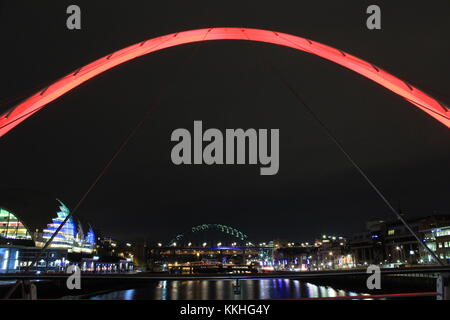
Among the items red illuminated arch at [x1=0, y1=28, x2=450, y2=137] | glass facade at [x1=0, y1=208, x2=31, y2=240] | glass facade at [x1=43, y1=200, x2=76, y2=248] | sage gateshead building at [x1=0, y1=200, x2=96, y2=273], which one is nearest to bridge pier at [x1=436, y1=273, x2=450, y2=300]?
red illuminated arch at [x1=0, y1=28, x2=450, y2=137]

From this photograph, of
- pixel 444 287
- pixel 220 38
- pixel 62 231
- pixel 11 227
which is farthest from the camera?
pixel 62 231

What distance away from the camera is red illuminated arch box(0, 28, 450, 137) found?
903cm

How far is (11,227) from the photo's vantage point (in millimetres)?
72875

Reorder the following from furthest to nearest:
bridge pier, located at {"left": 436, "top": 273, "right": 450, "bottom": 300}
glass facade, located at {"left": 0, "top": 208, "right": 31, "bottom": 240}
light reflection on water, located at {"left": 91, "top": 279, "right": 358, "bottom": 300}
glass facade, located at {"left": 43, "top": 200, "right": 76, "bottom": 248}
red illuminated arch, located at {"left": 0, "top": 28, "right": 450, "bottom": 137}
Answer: glass facade, located at {"left": 43, "top": 200, "right": 76, "bottom": 248}, glass facade, located at {"left": 0, "top": 208, "right": 31, "bottom": 240}, light reflection on water, located at {"left": 91, "top": 279, "right": 358, "bottom": 300}, red illuminated arch, located at {"left": 0, "top": 28, "right": 450, "bottom": 137}, bridge pier, located at {"left": 436, "top": 273, "right": 450, "bottom": 300}

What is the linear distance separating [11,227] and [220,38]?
7455 centimetres

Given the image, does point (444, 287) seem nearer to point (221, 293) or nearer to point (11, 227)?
point (221, 293)

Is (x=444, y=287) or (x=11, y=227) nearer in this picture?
(x=444, y=287)

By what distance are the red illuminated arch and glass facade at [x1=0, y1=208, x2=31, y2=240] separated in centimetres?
7134

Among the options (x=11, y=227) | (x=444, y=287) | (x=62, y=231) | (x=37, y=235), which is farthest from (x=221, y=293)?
(x=444, y=287)

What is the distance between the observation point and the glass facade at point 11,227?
7169 cm

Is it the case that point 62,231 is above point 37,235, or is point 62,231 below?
Result: above

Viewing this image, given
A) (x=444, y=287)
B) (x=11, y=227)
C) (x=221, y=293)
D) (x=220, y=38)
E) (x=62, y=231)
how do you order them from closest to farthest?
(x=444, y=287) < (x=220, y=38) < (x=221, y=293) < (x=11, y=227) < (x=62, y=231)

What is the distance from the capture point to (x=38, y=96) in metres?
9.15

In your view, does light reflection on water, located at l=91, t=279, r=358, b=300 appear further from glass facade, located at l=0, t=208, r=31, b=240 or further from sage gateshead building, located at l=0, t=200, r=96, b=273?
glass facade, located at l=0, t=208, r=31, b=240
